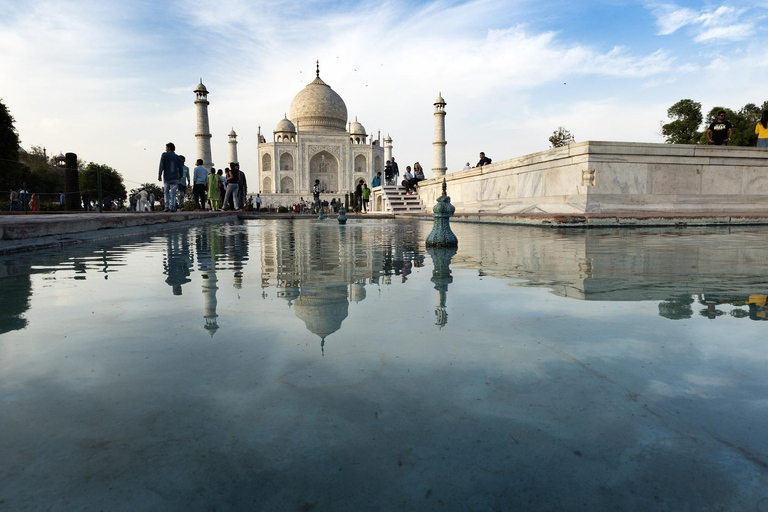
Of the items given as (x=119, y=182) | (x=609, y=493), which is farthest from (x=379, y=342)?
(x=119, y=182)

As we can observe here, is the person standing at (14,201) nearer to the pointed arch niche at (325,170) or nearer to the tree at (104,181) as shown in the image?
the tree at (104,181)

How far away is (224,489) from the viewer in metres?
0.71

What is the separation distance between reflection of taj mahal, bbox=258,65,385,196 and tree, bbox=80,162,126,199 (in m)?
11.5

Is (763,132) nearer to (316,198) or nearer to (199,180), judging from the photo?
(199,180)

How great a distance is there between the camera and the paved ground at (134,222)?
13.3 feet

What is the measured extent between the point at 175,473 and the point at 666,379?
1.00 meters

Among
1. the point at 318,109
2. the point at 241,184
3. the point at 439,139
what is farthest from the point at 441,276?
the point at 318,109

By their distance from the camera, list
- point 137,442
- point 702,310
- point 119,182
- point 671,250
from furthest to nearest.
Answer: point 119,182
point 671,250
point 702,310
point 137,442

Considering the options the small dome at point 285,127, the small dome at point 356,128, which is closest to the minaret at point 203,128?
the small dome at point 285,127

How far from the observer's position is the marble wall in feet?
25.5

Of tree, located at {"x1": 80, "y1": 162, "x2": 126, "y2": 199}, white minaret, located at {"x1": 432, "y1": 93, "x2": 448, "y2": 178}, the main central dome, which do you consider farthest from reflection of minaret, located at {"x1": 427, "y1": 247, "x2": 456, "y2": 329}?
the main central dome

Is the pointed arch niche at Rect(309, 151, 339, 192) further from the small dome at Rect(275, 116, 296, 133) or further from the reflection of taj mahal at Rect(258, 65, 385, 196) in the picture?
the small dome at Rect(275, 116, 296, 133)

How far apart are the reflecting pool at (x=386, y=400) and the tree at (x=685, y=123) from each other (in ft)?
101

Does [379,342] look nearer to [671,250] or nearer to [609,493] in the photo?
[609,493]
